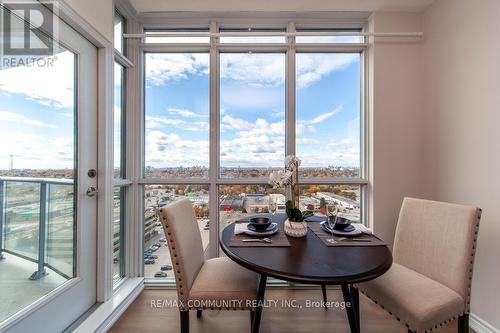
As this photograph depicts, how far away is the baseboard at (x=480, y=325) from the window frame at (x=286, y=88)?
101cm

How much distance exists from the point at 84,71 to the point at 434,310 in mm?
2739

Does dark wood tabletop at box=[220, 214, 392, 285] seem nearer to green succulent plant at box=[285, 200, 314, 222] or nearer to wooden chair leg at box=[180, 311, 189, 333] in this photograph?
green succulent plant at box=[285, 200, 314, 222]

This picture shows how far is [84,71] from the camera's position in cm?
173

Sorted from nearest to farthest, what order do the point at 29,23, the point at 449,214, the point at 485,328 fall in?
the point at 29,23 → the point at 449,214 → the point at 485,328

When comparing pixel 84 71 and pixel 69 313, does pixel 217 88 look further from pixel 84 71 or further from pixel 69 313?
pixel 69 313

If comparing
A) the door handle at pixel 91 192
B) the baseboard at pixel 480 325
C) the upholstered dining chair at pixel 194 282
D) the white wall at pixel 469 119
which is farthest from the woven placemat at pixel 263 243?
the baseboard at pixel 480 325

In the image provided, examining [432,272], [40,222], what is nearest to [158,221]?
[40,222]

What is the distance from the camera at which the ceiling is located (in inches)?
85.2

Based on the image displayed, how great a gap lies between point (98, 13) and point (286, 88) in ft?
5.68

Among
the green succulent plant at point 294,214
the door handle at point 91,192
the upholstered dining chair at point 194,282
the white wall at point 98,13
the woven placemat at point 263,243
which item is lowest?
the upholstered dining chair at point 194,282

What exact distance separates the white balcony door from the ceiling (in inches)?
32.3

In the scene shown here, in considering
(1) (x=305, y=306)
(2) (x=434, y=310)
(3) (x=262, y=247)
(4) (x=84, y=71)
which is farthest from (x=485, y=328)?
(4) (x=84, y=71)

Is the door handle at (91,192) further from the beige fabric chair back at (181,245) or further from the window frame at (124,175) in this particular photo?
the beige fabric chair back at (181,245)

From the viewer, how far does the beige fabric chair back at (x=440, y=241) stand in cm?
132
